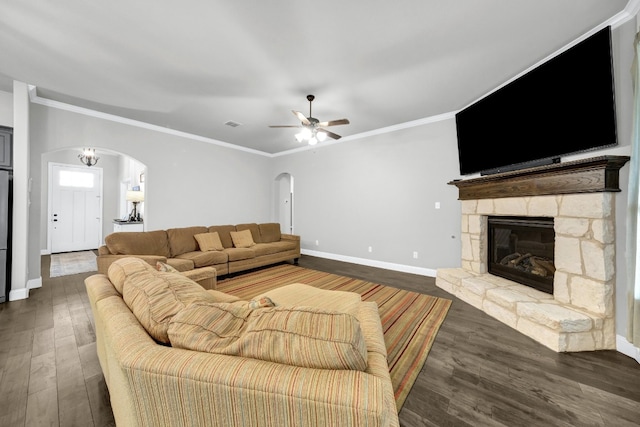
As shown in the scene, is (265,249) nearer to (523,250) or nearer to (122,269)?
(122,269)

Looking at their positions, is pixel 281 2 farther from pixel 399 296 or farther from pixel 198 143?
pixel 198 143

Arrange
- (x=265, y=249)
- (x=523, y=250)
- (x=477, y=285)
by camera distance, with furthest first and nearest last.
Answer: (x=265, y=249) < (x=523, y=250) < (x=477, y=285)

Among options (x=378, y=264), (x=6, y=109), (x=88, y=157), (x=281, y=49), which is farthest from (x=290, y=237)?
(x=88, y=157)

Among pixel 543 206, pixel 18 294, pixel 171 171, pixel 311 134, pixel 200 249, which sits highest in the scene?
pixel 311 134

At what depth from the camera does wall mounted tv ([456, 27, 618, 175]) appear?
7.09ft

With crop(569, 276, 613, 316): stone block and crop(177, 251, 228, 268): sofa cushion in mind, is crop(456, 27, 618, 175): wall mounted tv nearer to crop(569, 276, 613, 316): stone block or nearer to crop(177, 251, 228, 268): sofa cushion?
crop(569, 276, 613, 316): stone block

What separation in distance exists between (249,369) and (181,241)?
12.9 ft

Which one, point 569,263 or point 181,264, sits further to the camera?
point 181,264

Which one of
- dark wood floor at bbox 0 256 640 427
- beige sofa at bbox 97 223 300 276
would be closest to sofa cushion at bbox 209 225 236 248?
beige sofa at bbox 97 223 300 276

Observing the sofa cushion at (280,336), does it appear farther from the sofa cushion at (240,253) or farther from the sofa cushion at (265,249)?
the sofa cushion at (265,249)

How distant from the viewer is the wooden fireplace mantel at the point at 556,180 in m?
2.13

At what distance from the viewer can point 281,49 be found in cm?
247

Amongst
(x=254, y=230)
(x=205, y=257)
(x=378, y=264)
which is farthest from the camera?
(x=254, y=230)

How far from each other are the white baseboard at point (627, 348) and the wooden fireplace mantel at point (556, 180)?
1279 mm
